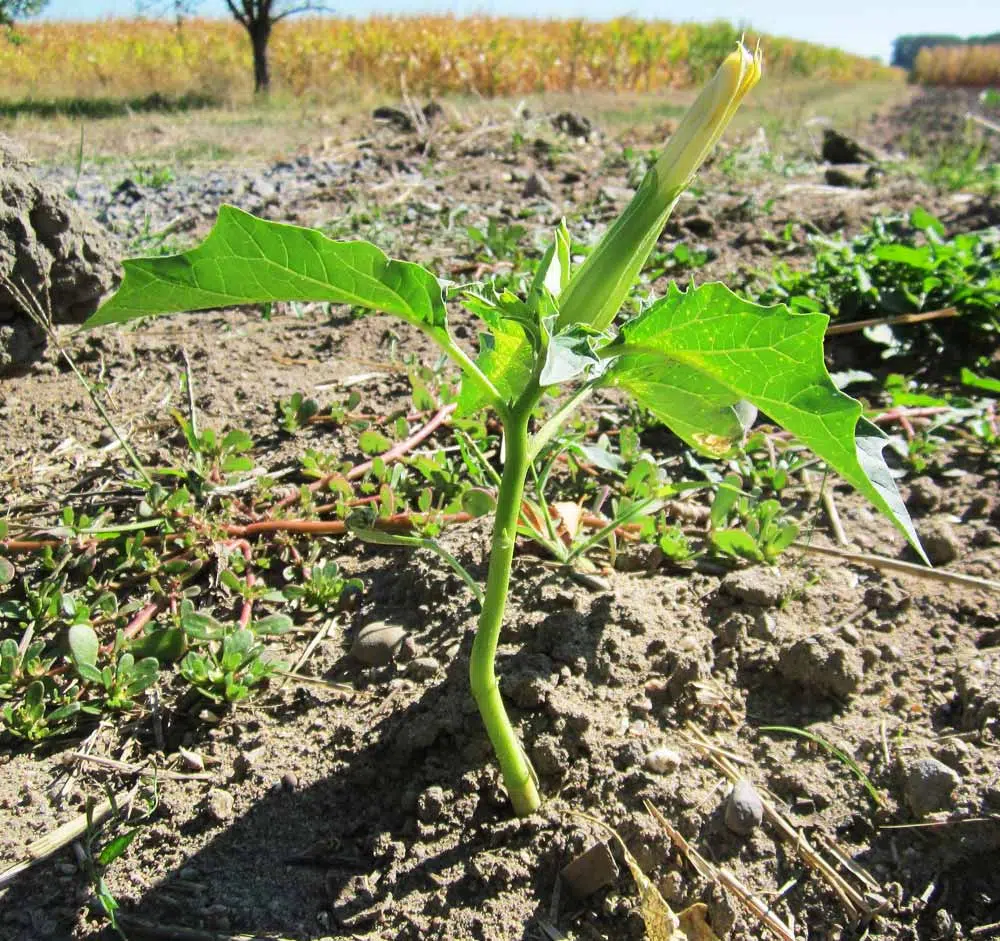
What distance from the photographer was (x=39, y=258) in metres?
2.45

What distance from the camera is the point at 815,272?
10.7 ft

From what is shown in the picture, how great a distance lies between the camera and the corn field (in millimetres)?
34594

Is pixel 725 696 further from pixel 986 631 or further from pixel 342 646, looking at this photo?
pixel 342 646

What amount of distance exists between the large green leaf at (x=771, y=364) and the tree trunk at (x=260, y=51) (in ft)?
56.7

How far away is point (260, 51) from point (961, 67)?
31500 mm

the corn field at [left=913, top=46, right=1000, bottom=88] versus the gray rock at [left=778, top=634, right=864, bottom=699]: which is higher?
the corn field at [left=913, top=46, right=1000, bottom=88]

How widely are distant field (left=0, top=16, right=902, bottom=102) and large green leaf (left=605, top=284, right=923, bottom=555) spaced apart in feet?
42.8

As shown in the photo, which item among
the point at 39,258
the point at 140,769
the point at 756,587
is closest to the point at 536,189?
the point at 39,258

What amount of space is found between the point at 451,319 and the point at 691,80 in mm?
28826

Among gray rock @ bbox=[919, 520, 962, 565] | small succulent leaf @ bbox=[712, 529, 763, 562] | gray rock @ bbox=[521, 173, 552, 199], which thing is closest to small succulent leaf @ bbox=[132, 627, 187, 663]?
small succulent leaf @ bbox=[712, 529, 763, 562]

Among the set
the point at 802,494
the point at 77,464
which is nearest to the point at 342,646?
the point at 77,464

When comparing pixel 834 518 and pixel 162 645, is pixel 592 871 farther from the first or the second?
pixel 834 518

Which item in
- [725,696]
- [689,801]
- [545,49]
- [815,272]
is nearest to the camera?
[689,801]

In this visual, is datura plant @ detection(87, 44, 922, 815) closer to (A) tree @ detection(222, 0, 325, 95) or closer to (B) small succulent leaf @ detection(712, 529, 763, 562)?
(B) small succulent leaf @ detection(712, 529, 763, 562)
